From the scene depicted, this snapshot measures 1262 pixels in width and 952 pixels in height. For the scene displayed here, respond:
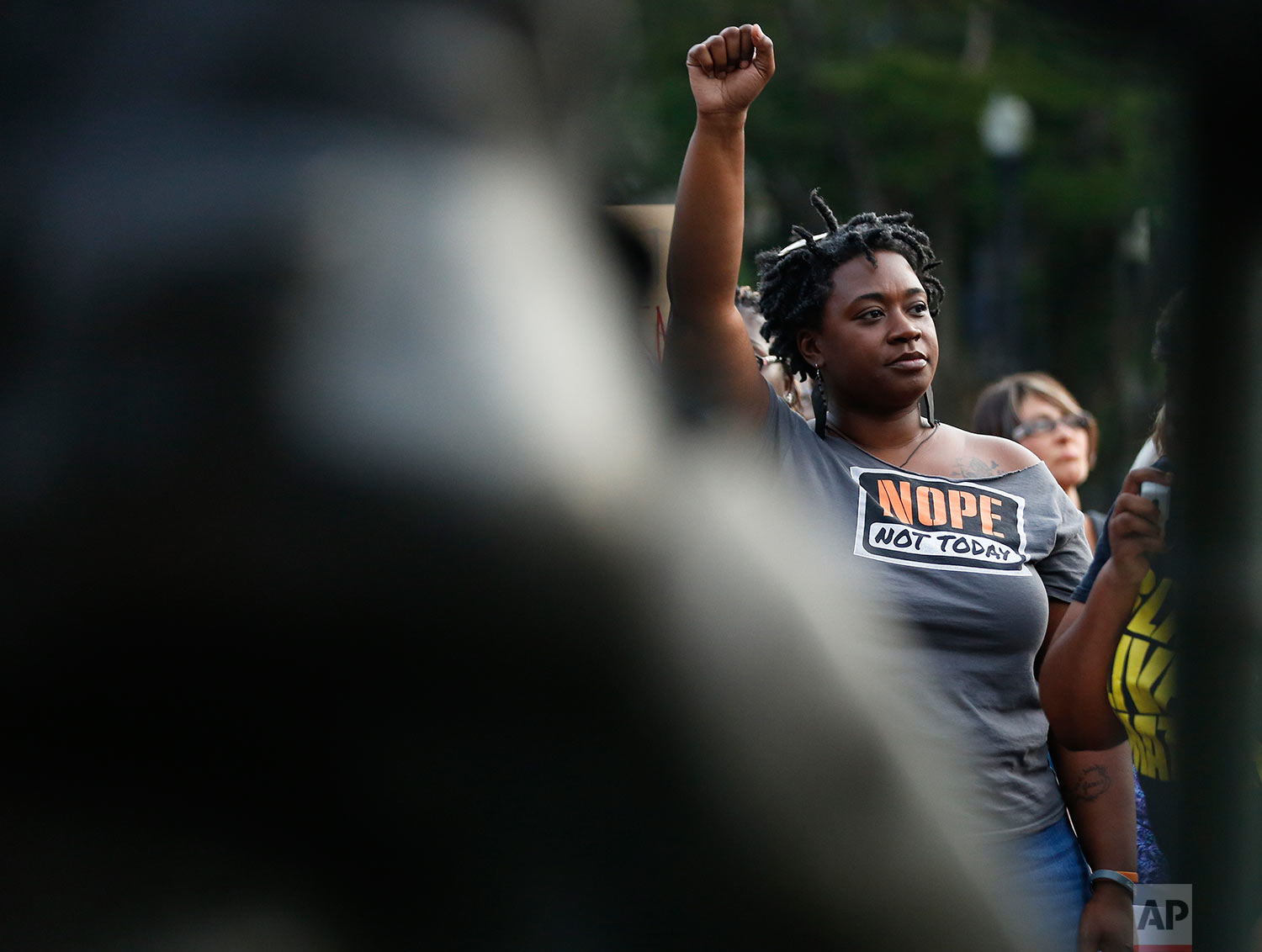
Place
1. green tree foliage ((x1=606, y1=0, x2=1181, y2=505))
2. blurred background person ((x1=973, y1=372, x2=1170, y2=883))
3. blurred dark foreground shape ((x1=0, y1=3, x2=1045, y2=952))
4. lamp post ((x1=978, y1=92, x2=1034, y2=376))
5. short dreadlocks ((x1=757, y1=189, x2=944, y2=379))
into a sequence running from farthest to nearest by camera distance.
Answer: lamp post ((x1=978, y1=92, x2=1034, y2=376)) < green tree foliage ((x1=606, y1=0, x2=1181, y2=505)) < blurred background person ((x1=973, y1=372, x2=1170, y2=883)) < short dreadlocks ((x1=757, y1=189, x2=944, y2=379)) < blurred dark foreground shape ((x1=0, y1=3, x2=1045, y2=952))

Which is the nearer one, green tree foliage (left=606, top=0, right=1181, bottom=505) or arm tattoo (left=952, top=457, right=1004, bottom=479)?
arm tattoo (left=952, top=457, right=1004, bottom=479)

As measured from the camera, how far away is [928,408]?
90.5 inches

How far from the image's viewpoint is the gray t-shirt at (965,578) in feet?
6.59

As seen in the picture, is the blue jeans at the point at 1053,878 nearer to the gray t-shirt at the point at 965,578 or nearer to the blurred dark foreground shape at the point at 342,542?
the gray t-shirt at the point at 965,578

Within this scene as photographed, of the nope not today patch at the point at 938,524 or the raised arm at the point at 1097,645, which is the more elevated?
the nope not today patch at the point at 938,524

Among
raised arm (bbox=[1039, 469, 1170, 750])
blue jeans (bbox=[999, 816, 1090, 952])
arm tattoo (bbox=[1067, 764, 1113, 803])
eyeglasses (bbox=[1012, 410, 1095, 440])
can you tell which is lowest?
blue jeans (bbox=[999, 816, 1090, 952])

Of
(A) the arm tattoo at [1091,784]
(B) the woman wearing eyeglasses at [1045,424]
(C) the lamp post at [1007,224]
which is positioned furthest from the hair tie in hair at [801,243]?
(C) the lamp post at [1007,224]

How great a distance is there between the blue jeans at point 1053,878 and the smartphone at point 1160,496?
0.41 m

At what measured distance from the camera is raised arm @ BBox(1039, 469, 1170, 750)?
1948 mm

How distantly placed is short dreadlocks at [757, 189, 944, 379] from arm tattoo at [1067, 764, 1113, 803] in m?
0.81

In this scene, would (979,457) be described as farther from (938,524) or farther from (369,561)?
(369,561)

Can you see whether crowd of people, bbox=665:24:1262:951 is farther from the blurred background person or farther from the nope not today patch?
the blurred background person

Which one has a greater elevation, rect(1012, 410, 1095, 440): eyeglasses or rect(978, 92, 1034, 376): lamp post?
rect(978, 92, 1034, 376): lamp post

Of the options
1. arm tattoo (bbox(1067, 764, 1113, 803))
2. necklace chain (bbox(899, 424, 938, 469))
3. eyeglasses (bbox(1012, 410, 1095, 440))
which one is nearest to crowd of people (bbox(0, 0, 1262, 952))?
necklace chain (bbox(899, 424, 938, 469))
